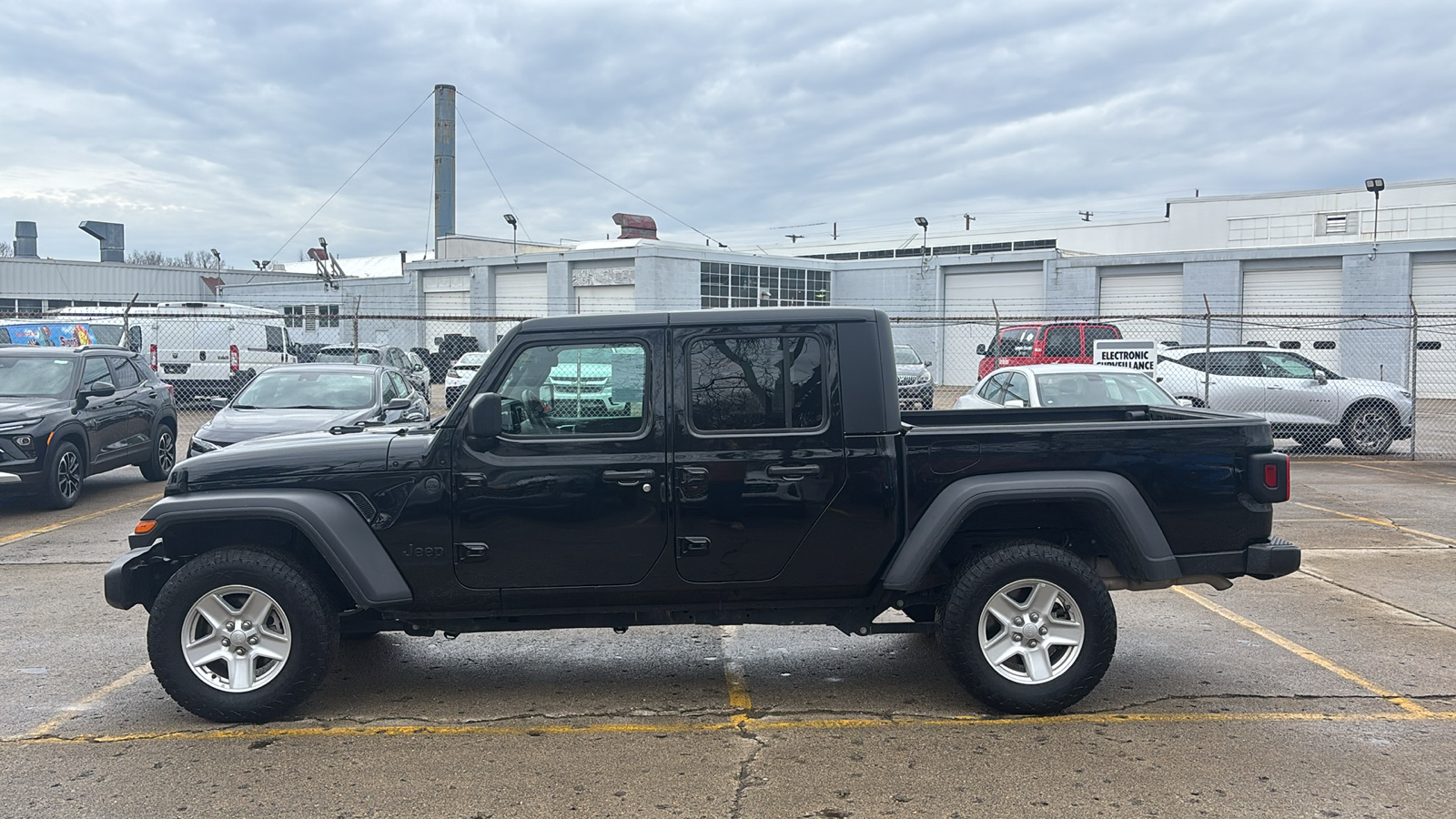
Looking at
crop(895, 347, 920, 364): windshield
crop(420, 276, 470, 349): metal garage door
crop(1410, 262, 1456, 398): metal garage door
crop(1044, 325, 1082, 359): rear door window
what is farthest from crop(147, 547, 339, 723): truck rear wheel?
crop(420, 276, 470, 349): metal garage door

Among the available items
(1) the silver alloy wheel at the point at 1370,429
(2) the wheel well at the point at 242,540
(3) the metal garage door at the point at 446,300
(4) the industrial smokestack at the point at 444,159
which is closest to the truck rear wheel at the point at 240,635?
(2) the wheel well at the point at 242,540

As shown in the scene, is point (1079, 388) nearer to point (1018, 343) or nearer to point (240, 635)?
point (240, 635)

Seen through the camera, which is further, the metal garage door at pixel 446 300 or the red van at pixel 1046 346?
the metal garage door at pixel 446 300

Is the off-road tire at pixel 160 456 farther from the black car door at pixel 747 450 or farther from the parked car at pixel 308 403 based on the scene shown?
the black car door at pixel 747 450

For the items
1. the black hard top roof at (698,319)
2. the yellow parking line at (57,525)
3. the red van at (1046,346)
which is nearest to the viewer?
the black hard top roof at (698,319)

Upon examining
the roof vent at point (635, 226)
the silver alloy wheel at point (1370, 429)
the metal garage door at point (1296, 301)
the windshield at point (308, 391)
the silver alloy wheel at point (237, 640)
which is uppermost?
the roof vent at point (635, 226)

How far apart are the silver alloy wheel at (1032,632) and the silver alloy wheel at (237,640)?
10.5ft

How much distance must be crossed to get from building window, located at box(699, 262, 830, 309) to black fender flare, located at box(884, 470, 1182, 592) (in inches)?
1197

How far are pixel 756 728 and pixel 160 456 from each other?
11.1 m

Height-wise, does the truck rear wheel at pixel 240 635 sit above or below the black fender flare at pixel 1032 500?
below

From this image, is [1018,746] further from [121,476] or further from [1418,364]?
[1418,364]

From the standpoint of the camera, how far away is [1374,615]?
6871 millimetres

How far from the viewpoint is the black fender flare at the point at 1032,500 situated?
16.3 feet

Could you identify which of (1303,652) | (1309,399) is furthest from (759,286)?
(1303,652)
